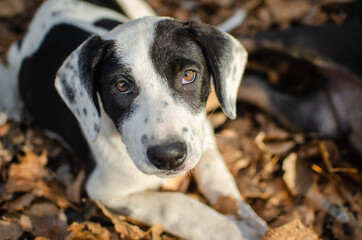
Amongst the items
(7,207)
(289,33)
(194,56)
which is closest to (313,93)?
(289,33)

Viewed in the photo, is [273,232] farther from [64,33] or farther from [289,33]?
[64,33]

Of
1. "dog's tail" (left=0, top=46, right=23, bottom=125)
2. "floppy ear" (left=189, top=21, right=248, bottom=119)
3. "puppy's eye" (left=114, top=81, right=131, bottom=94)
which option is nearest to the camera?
"puppy's eye" (left=114, top=81, right=131, bottom=94)

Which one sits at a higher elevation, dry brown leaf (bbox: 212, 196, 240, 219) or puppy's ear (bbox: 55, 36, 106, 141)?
puppy's ear (bbox: 55, 36, 106, 141)

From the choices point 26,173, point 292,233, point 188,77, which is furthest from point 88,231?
point 292,233

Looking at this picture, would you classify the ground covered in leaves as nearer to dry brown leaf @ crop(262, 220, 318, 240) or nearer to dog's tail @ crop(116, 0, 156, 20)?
dry brown leaf @ crop(262, 220, 318, 240)

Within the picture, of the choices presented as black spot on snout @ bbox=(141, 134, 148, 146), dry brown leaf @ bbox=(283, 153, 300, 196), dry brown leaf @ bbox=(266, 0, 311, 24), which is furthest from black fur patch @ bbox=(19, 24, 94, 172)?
dry brown leaf @ bbox=(266, 0, 311, 24)

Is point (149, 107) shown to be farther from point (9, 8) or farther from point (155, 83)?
point (9, 8)
